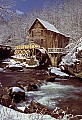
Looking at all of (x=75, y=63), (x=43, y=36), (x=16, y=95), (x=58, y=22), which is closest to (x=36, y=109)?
(x=16, y=95)

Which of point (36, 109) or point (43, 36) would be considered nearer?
point (36, 109)

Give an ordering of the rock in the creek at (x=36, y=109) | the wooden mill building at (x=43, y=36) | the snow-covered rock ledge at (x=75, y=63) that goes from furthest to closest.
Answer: the wooden mill building at (x=43, y=36) < the snow-covered rock ledge at (x=75, y=63) < the rock in the creek at (x=36, y=109)

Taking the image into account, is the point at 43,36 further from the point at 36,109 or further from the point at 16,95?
the point at 36,109

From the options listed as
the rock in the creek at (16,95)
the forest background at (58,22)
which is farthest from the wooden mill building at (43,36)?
the rock in the creek at (16,95)

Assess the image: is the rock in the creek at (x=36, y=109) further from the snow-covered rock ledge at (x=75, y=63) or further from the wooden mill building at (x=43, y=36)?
the wooden mill building at (x=43, y=36)

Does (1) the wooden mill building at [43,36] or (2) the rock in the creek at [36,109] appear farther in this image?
(1) the wooden mill building at [43,36]

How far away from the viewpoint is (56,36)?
44562 millimetres

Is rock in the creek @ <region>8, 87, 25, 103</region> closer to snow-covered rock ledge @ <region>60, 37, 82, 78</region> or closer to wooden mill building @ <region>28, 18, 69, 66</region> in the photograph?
snow-covered rock ledge @ <region>60, 37, 82, 78</region>

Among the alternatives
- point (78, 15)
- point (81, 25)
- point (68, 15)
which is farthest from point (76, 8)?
point (81, 25)

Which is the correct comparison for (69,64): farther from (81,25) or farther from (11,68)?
(81,25)

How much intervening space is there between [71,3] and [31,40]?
4030 cm

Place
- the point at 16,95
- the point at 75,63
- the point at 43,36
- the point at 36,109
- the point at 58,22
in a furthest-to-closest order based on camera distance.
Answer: the point at 58,22, the point at 43,36, the point at 75,63, the point at 16,95, the point at 36,109

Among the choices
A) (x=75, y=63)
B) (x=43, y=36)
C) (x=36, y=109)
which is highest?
(x=43, y=36)

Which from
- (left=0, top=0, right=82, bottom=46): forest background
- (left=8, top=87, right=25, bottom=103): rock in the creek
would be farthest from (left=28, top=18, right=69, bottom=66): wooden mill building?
(left=8, top=87, right=25, bottom=103): rock in the creek
